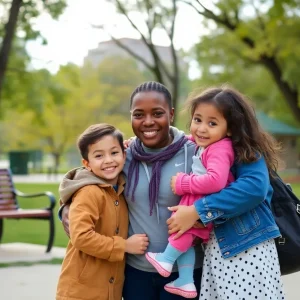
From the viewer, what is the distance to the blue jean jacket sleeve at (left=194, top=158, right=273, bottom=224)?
3164mm

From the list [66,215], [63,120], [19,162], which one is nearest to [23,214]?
[66,215]

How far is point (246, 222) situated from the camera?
327 centimetres

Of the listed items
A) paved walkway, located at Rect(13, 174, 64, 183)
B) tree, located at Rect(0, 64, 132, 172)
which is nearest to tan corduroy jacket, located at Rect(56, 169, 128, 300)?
paved walkway, located at Rect(13, 174, 64, 183)

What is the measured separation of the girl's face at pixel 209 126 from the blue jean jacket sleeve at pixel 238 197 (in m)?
0.18

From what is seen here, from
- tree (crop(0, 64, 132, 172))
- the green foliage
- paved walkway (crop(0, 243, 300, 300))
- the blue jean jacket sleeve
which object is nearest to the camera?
the blue jean jacket sleeve

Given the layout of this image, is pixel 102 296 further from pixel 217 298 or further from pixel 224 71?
pixel 224 71

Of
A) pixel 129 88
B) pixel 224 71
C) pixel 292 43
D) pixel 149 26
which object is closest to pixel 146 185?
pixel 149 26

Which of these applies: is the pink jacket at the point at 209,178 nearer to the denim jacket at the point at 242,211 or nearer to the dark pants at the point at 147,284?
the denim jacket at the point at 242,211

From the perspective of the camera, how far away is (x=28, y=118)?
4662cm

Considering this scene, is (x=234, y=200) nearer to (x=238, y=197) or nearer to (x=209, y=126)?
(x=238, y=197)

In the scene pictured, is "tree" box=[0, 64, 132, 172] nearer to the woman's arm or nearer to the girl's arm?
the girl's arm

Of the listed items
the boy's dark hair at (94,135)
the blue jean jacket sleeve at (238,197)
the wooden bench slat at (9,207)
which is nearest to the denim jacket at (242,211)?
the blue jean jacket sleeve at (238,197)

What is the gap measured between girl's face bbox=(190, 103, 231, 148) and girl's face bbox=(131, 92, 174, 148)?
0.70ft

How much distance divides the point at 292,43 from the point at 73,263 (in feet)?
68.4
